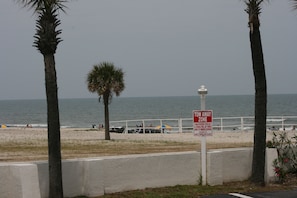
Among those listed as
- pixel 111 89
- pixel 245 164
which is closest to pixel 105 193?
pixel 245 164

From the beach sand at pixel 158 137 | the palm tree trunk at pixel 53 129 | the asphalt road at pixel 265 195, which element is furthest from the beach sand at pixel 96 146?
the asphalt road at pixel 265 195

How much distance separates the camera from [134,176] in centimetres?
1038

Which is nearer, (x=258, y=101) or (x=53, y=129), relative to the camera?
(x=53, y=129)

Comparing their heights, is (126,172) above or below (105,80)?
below

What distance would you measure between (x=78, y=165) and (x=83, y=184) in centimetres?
38

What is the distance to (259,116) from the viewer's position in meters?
11.7

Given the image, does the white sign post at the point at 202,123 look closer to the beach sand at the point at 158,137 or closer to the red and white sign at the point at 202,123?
the red and white sign at the point at 202,123

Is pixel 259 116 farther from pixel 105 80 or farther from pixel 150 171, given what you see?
pixel 105 80

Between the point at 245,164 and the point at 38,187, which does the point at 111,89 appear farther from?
the point at 38,187

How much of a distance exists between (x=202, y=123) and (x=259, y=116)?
137 centimetres

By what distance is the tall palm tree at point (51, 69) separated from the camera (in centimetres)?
879

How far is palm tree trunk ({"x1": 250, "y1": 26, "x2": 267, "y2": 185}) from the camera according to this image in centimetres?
1165

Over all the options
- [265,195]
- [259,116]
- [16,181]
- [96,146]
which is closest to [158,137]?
[96,146]

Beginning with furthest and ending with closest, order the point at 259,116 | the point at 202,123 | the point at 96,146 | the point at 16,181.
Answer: the point at 96,146, the point at 259,116, the point at 202,123, the point at 16,181
